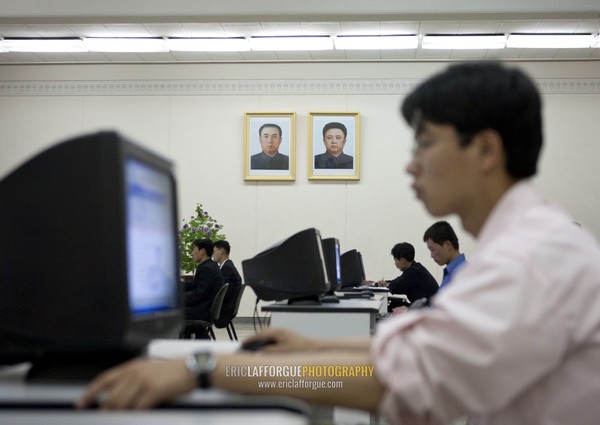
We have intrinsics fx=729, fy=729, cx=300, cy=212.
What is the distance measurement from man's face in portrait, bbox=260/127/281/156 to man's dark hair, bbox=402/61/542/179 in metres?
9.40

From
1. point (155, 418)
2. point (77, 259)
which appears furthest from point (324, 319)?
point (155, 418)

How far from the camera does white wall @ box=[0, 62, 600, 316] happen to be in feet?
34.1

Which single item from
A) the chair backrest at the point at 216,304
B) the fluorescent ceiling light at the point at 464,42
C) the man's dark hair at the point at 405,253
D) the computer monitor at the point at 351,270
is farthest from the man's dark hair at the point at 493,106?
the fluorescent ceiling light at the point at 464,42

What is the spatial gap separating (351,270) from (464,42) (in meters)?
3.34

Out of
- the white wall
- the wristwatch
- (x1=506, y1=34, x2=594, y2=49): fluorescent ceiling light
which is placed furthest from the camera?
the white wall

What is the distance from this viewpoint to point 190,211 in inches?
418

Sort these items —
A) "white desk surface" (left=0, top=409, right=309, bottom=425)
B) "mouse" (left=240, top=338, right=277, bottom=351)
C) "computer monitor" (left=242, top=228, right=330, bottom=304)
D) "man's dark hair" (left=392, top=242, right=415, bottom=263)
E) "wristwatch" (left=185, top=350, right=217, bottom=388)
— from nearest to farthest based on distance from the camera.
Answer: "white desk surface" (left=0, top=409, right=309, bottom=425)
"wristwatch" (left=185, top=350, right=217, bottom=388)
"mouse" (left=240, top=338, right=277, bottom=351)
"computer monitor" (left=242, top=228, right=330, bottom=304)
"man's dark hair" (left=392, top=242, right=415, bottom=263)

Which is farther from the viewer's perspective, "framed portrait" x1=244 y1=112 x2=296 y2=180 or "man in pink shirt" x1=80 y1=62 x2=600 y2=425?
"framed portrait" x1=244 y1=112 x2=296 y2=180

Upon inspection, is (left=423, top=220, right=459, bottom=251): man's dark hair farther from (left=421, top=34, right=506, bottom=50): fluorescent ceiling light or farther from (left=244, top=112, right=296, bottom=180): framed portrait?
(left=244, top=112, right=296, bottom=180): framed portrait

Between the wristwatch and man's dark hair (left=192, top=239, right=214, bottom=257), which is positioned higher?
man's dark hair (left=192, top=239, right=214, bottom=257)

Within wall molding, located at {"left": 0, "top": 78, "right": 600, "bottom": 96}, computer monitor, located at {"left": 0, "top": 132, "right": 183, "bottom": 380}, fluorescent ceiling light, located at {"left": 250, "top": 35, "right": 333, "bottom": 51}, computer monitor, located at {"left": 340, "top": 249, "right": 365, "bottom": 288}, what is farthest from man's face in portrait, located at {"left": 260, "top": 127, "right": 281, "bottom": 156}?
computer monitor, located at {"left": 0, "top": 132, "right": 183, "bottom": 380}

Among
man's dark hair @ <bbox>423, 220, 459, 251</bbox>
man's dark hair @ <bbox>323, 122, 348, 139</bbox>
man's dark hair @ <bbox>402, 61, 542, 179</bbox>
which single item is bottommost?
man's dark hair @ <bbox>423, 220, 459, 251</bbox>

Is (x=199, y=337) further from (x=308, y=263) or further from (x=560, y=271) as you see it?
(x=560, y=271)

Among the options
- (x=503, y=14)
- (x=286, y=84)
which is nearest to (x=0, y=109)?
(x=286, y=84)
